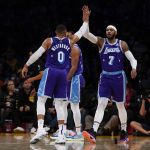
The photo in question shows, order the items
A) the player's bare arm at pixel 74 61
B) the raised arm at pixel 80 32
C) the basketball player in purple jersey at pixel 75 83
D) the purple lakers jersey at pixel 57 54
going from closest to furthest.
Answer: the purple lakers jersey at pixel 57 54 → the raised arm at pixel 80 32 → the player's bare arm at pixel 74 61 → the basketball player in purple jersey at pixel 75 83

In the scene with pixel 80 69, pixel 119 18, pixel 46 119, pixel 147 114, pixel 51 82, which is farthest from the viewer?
pixel 119 18

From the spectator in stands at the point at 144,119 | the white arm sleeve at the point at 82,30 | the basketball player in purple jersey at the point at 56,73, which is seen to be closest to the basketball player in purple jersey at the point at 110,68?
the white arm sleeve at the point at 82,30

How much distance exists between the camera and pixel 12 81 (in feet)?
53.3

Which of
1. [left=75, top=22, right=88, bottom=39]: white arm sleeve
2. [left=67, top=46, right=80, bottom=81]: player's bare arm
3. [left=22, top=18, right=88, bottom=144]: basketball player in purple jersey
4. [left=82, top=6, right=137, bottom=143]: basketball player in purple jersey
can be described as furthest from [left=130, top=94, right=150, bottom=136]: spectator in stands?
[left=75, top=22, right=88, bottom=39]: white arm sleeve

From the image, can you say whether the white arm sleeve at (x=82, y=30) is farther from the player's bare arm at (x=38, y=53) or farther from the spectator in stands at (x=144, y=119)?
the spectator in stands at (x=144, y=119)

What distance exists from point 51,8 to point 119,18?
224 cm

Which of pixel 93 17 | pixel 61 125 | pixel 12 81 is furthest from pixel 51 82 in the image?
pixel 93 17

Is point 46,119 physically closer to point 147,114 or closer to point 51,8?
point 147,114

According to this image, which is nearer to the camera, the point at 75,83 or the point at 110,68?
the point at 110,68

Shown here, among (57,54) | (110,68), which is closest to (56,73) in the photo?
(57,54)

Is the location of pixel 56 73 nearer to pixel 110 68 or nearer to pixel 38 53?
pixel 38 53

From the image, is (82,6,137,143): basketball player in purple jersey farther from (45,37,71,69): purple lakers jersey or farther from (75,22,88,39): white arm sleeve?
(45,37,71,69): purple lakers jersey

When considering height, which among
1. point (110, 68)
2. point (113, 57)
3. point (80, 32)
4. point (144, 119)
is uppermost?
point (80, 32)

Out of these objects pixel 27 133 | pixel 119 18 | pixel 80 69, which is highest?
pixel 119 18
